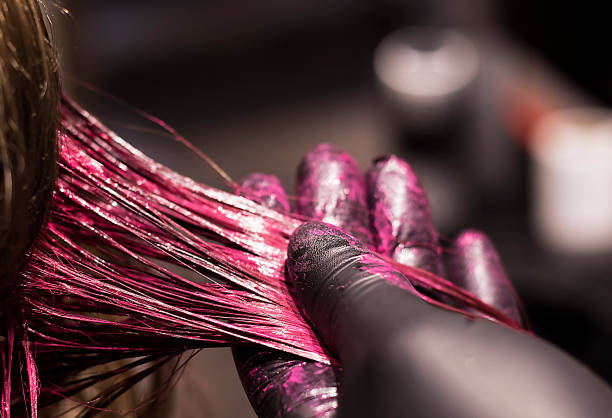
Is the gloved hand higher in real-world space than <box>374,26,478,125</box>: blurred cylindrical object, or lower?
lower

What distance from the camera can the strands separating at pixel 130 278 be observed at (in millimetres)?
513

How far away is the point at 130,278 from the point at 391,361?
248mm

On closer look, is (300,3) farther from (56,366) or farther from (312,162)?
(56,366)

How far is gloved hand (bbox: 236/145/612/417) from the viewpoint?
0.39 m

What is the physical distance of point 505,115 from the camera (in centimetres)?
203

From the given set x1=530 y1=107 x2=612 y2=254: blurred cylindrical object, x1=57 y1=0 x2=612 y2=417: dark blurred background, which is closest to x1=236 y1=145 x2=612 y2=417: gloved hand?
x1=57 y1=0 x2=612 y2=417: dark blurred background

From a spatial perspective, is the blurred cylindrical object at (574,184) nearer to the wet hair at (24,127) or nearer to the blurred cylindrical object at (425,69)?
the blurred cylindrical object at (425,69)

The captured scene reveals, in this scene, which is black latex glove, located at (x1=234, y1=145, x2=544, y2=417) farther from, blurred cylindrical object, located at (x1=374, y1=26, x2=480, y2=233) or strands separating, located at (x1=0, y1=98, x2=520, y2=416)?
blurred cylindrical object, located at (x1=374, y1=26, x2=480, y2=233)

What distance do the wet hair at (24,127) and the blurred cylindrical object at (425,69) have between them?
1.56m

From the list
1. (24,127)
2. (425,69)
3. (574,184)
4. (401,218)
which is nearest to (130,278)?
(24,127)

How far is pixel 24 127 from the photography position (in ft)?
1.31

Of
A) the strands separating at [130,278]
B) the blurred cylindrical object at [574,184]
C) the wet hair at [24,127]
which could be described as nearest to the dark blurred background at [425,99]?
the blurred cylindrical object at [574,184]

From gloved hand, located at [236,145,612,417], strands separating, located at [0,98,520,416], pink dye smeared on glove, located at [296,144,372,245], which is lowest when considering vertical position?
gloved hand, located at [236,145,612,417]

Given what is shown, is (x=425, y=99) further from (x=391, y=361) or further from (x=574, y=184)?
(x=391, y=361)
